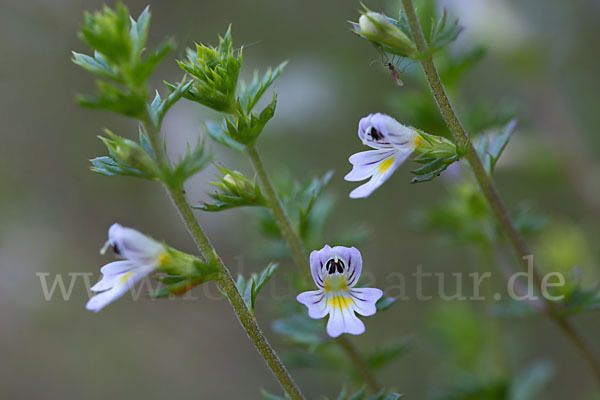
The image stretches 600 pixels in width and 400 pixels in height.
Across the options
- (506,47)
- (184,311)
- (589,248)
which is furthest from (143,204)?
(589,248)

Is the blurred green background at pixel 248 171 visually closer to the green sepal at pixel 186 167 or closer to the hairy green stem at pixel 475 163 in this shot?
the hairy green stem at pixel 475 163

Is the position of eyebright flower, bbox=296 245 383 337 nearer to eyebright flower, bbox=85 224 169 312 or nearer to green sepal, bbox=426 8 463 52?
eyebright flower, bbox=85 224 169 312

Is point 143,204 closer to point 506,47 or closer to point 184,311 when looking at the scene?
point 184,311

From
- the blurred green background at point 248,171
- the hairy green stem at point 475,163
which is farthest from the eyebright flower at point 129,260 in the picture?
the blurred green background at point 248,171

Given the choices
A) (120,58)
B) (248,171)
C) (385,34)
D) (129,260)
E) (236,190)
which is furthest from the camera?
(248,171)

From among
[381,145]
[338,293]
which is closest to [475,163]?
[381,145]

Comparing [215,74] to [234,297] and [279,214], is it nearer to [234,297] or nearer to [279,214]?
[279,214]

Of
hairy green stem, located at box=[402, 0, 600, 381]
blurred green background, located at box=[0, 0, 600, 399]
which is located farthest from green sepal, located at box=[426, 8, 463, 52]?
blurred green background, located at box=[0, 0, 600, 399]
